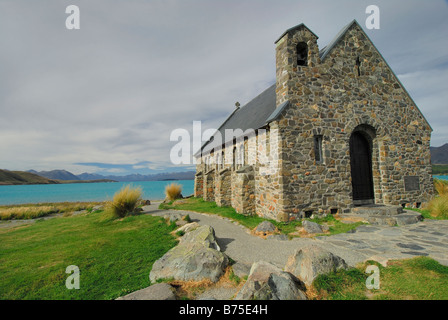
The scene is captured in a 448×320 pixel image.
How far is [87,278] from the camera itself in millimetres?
4188

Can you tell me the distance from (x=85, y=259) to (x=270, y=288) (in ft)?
16.5

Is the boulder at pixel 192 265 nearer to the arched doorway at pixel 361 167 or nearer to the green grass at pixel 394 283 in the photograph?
the green grass at pixel 394 283

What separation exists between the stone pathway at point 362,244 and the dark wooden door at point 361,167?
2.54 metres

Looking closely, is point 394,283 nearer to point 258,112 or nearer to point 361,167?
point 361,167

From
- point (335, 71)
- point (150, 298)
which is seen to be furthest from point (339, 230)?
point (335, 71)

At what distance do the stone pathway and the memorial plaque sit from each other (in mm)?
2796

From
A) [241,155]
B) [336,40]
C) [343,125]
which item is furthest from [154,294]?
[336,40]

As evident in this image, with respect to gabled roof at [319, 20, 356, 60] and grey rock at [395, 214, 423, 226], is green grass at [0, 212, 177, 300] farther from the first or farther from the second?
gabled roof at [319, 20, 356, 60]

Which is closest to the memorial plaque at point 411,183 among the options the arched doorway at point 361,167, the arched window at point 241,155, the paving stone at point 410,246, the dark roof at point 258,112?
the arched doorway at point 361,167

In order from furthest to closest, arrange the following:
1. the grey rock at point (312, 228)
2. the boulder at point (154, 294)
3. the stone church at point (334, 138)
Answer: the stone church at point (334, 138), the grey rock at point (312, 228), the boulder at point (154, 294)

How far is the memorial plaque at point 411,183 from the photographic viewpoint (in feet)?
32.6

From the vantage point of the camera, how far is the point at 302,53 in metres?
9.39
